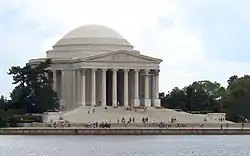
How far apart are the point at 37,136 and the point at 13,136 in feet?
9.11

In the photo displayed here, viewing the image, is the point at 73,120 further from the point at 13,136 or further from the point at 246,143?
the point at 246,143

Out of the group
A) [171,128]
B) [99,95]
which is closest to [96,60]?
[99,95]

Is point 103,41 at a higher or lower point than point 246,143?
higher

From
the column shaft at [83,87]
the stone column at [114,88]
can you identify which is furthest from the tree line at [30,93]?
the stone column at [114,88]

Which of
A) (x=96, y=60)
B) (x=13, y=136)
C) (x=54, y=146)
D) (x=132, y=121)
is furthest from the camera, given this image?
(x=96, y=60)

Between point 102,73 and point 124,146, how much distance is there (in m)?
72.9

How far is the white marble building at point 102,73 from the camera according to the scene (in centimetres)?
19162

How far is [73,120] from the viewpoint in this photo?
563 feet

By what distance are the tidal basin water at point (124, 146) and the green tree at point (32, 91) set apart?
125 ft

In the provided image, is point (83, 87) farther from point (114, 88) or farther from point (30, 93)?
point (30, 93)

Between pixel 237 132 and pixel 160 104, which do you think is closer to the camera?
pixel 237 132

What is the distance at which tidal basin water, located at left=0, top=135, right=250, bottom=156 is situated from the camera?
108688mm

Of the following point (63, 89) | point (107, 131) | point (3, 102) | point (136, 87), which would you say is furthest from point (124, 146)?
point (63, 89)

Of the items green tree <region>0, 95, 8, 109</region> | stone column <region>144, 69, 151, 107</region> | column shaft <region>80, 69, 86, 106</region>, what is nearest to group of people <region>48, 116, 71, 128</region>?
green tree <region>0, 95, 8, 109</region>
